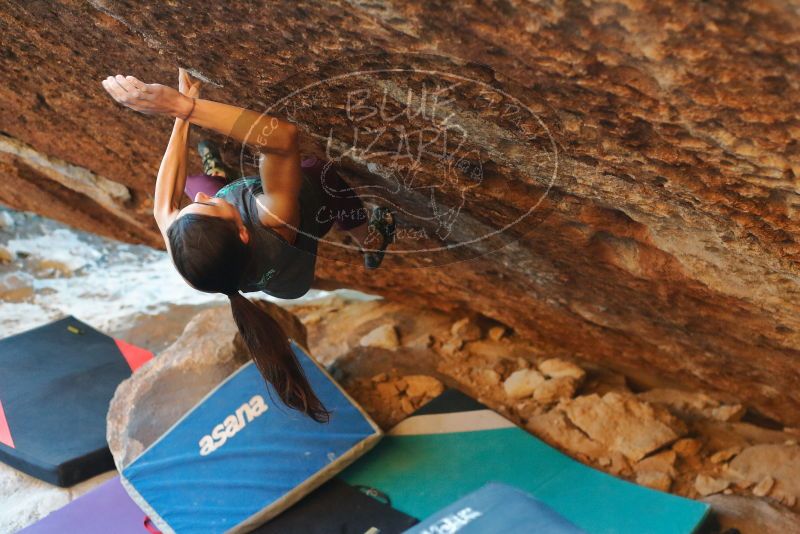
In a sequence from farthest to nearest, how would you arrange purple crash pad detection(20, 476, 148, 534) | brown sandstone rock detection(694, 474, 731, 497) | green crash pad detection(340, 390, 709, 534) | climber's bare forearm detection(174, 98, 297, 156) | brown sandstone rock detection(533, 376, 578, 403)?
1. brown sandstone rock detection(533, 376, 578, 403)
2. purple crash pad detection(20, 476, 148, 534)
3. brown sandstone rock detection(694, 474, 731, 497)
4. green crash pad detection(340, 390, 709, 534)
5. climber's bare forearm detection(174, 98, 297, 156)

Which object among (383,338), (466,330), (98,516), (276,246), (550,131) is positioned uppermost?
(550,131)

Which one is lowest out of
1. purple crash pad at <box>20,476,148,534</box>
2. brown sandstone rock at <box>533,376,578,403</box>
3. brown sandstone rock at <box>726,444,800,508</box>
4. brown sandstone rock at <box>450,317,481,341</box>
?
purple crash pad at <box>20,476,148,534</box>

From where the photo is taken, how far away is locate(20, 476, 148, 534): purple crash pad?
2.67 meters

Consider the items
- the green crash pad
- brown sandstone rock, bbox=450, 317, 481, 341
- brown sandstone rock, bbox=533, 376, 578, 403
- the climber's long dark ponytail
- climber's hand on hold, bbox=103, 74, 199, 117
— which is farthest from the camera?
brown sandstone rock, bbox=450, 317, 481, 341

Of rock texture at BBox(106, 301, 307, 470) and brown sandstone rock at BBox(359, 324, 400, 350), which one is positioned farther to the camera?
brown sandstone rock at BBox(359, 324, 400, 350)

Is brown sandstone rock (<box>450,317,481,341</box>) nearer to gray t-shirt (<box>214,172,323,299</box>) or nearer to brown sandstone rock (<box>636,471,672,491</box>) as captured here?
brown sandstone rock (<box>636,471,672,491</box>)

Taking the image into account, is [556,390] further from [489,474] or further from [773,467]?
[773,467]

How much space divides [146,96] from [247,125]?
0.21 m

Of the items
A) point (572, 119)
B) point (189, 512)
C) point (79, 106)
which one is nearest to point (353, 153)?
point (572, 119)

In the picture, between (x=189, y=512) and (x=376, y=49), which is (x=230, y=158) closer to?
(x=376, y=49)

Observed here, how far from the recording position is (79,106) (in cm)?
254

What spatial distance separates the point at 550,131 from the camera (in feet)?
4.99

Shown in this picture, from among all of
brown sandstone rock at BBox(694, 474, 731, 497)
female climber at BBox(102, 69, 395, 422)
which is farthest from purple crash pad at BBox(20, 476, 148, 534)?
brown sandstone rock at BBox(694, 474, 731, 497)

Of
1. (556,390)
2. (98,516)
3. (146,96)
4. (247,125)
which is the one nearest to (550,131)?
(247,125)
